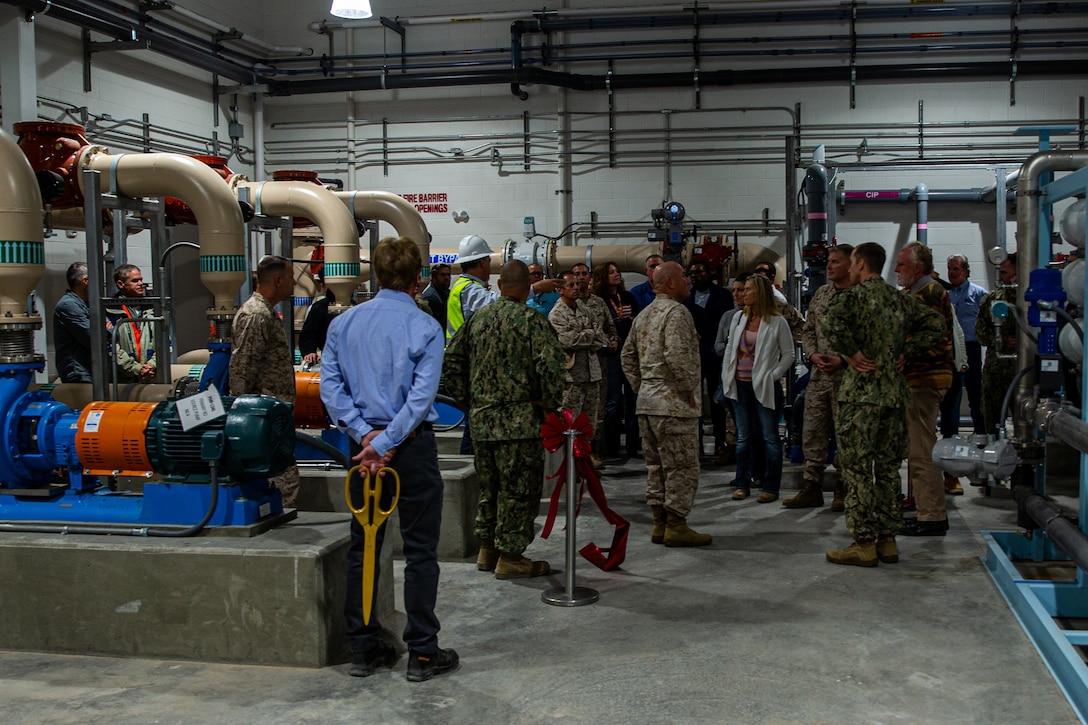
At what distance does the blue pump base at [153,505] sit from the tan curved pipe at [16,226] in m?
0.80

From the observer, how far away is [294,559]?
349 cm

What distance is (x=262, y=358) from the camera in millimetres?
4879

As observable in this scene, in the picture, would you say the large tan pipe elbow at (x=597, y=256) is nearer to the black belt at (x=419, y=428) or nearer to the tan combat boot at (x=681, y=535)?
the tan combat boot at (x=681, y=535)

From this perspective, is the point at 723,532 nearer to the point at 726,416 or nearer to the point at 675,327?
the point at 675,327

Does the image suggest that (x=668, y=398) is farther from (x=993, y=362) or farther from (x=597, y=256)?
(x=597, y=256)

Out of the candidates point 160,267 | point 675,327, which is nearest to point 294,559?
point 675,327

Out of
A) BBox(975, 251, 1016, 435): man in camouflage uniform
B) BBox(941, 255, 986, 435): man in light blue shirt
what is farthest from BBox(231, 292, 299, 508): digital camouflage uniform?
BBox(941, 255, 986, 435): man in light blue shirt

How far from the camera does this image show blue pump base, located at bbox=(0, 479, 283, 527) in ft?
12.3

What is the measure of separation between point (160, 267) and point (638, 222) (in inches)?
269

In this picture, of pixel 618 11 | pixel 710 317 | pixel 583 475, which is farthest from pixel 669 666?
pixel 618 11

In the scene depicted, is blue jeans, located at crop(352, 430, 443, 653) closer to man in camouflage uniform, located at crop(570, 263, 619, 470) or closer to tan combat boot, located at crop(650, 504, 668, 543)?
tan combat boot, located at crop(650, 504, 668, 543)

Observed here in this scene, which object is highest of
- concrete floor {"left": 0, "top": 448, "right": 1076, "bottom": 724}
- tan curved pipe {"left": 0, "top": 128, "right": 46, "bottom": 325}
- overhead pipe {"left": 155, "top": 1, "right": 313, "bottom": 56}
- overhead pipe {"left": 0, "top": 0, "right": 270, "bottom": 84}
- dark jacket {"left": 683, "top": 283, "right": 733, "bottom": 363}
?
overhead pipe {"left": 155, "top": 1, "right": 313, "bottom": 56}

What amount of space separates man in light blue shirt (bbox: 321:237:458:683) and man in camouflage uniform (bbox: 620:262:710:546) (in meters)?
1.97

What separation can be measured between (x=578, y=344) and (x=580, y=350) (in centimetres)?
8
